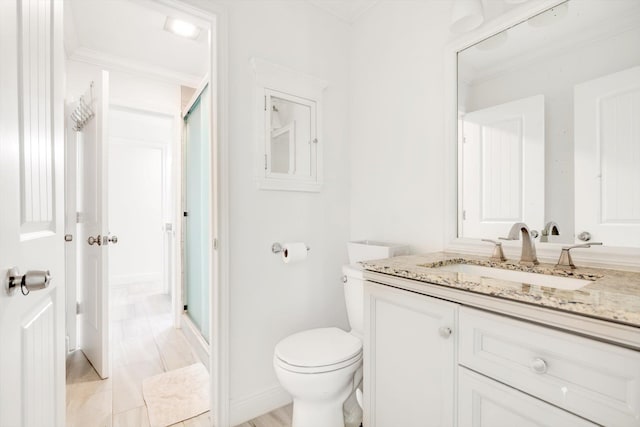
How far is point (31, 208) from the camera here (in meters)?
0.75

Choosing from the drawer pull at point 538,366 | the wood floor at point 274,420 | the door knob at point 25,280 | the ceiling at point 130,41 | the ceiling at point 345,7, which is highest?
the ceiling at point 345,7

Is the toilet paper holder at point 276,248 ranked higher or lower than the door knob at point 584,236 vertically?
lower

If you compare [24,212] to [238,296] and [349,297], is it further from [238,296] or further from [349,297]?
[349,297]

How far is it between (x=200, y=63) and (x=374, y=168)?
1.83 meters

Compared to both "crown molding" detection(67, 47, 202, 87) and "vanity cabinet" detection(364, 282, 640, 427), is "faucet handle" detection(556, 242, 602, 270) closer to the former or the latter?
"vanity cabinet" detection(364, 282, 640, 427)

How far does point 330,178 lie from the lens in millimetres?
2023

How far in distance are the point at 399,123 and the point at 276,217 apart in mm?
908

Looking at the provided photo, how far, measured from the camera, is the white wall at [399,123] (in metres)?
1.63

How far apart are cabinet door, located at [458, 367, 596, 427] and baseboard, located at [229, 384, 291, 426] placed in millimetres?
1104

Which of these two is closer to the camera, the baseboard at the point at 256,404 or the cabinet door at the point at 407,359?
the cabinet door at the point at 407,359

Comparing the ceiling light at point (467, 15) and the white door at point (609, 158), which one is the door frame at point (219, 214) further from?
the white door at point (609, 158)

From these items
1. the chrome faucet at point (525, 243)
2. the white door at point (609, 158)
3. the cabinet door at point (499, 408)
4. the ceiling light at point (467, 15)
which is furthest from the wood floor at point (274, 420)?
the ceiling light at point (467, 15)

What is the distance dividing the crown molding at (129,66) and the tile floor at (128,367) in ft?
7.43

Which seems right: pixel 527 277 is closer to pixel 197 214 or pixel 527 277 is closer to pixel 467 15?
pixel 467 15
